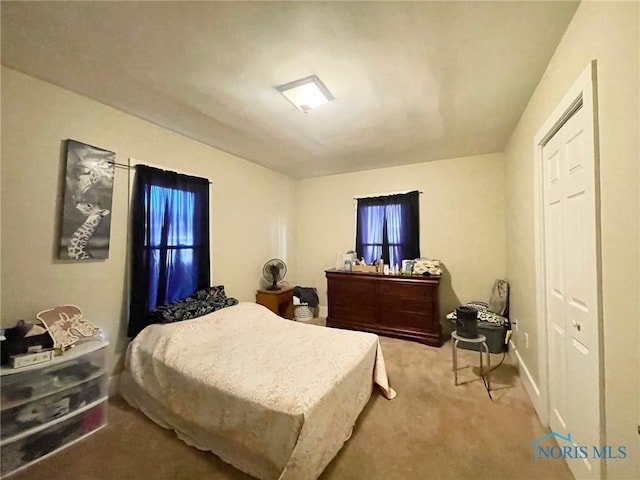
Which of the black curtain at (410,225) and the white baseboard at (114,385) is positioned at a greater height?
the black curtain at (410,225)

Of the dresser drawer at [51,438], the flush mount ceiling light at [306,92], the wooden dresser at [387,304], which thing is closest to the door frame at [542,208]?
the wooden dresser at [387,304]

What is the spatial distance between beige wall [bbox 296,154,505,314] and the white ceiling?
3.27 feet

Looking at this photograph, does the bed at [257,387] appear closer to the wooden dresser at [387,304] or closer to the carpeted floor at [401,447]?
the carpeted floor at [401,447]

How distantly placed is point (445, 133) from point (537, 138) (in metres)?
Result: 1.02

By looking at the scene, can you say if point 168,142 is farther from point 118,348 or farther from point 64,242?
point 118,348

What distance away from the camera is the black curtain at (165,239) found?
2260mm

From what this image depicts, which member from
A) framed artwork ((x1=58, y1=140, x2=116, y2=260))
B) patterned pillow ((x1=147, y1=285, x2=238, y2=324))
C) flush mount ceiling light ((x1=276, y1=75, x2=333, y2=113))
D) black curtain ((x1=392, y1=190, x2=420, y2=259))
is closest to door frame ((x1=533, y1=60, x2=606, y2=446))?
flush mount ceiling light ((x1=276, y1=75, x2=333, y2=113))

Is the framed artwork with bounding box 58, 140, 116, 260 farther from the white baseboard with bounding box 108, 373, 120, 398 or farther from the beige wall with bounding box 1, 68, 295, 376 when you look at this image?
the white baseboard with bounding box 108, 373, 120, 398

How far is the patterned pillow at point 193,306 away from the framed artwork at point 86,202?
68 cm

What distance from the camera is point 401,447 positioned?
1.56 m

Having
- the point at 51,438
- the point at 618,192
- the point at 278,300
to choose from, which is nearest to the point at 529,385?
the point at 618,192

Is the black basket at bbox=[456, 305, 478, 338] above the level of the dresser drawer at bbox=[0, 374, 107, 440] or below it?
above

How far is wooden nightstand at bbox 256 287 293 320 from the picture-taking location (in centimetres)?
348

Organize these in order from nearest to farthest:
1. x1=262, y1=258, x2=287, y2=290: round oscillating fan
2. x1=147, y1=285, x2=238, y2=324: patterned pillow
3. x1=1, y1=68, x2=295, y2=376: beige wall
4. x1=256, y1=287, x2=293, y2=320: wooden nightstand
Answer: x1=1, y1=68, x2=295, y2=376: beige wall, x1=147, y1=285, x2=238, y2=324: patterned pillow, x1=256, y1=287, x2=293, y2=320: wooden nightstand, x1=262, y1=258, x2=287, y2=290: round oscillating fan
